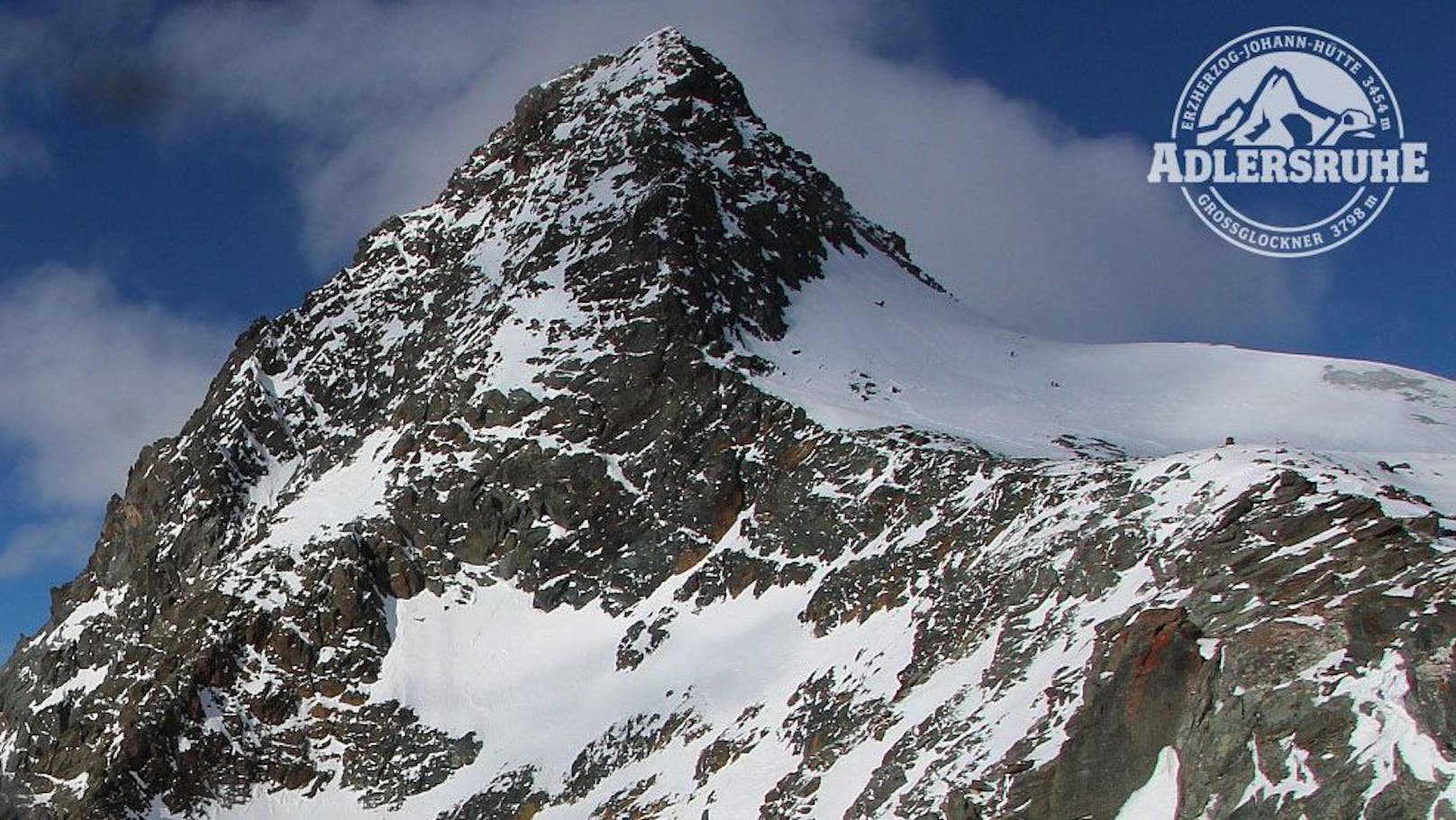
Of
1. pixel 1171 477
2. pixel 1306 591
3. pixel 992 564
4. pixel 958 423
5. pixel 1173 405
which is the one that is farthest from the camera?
pixel 1173 405

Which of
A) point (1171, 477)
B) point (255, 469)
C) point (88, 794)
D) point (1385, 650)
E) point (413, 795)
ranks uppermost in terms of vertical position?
point (255, 469)

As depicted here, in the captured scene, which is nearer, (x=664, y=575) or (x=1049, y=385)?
(x=664, y=575)

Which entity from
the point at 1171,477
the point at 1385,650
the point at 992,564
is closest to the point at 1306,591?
the point at 1385,650

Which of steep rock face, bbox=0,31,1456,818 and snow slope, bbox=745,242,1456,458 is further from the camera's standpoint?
snow slope, bbox=745,242,1456,458

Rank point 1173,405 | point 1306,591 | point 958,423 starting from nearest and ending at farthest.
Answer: point 1306,591 → point 958,423 → point 1173,405

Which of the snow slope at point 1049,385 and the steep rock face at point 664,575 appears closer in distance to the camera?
the steep rock face at point 664,575

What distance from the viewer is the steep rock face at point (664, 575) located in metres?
35.6

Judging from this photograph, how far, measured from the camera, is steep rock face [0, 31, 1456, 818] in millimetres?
35625

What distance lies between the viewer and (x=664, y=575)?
74.5 m

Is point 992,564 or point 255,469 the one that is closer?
point 992,564

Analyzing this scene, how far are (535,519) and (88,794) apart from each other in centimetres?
2543

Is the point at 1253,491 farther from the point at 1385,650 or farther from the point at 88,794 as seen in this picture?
the point at 88,794

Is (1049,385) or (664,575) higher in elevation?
(1049,385)

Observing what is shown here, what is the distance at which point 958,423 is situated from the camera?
7606 cm
